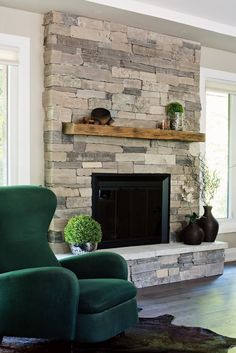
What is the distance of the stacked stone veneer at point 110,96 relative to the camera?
16.1ft

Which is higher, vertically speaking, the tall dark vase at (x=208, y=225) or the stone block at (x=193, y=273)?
the tall dark vase at (x=208, y=225)

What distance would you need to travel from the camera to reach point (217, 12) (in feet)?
17.3

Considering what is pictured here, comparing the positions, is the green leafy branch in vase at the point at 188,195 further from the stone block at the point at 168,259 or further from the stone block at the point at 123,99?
the stone block at the point at 123,99

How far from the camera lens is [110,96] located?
5.27 m

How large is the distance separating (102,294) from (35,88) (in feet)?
8.09

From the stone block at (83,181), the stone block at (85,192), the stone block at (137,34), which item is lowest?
the stone block at (85,192)

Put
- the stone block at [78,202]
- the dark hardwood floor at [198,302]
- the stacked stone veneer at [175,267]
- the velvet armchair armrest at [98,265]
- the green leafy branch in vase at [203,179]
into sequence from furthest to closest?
the green leafy branch in vase at [203,179] < the stacked stone veneer at [175,267] < the stone block at [78,202] < the dark hardwood floor at [198,302] < the velvet armchair armrest at [98,265]

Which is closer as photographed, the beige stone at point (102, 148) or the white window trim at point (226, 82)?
the beige stone at point (102, 148)

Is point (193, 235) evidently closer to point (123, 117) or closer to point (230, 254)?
point (230, 254)

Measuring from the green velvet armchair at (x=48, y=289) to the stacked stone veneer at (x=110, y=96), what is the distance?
1.27 m

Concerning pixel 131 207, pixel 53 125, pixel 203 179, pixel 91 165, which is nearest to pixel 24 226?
pixel 53 125

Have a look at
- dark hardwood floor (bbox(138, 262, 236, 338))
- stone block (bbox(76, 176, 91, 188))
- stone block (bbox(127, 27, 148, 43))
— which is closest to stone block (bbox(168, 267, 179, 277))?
dark hardwood floor (bbox(138, 262, 236, 338))

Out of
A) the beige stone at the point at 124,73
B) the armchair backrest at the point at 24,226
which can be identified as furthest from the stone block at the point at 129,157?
the armchair backrest at the point at 24,226

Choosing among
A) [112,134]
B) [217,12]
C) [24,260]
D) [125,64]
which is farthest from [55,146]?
[217,12]
